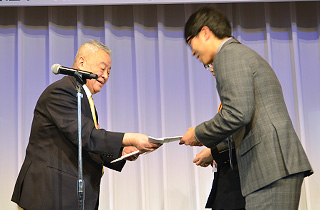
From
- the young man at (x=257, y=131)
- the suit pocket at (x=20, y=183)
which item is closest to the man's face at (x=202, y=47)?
the young man at (x=257, y=131)

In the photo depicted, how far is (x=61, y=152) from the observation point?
2.46 metres

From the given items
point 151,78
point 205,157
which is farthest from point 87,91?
point 151,78

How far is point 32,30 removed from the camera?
4277mm

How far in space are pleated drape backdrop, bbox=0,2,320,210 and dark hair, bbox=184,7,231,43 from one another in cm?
202

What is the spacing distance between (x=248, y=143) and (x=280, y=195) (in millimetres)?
269

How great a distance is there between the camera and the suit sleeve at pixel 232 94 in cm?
193

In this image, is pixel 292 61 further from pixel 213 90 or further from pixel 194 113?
pixel 194 113

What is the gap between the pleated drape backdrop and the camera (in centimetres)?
A: 414

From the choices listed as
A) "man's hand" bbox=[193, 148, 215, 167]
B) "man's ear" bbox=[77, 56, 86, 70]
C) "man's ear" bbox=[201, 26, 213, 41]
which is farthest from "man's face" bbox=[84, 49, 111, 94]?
"man's ear" bbox=[201, 26, 213, 41]

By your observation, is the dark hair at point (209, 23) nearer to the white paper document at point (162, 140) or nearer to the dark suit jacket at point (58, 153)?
the white paper document at point (162, 140)

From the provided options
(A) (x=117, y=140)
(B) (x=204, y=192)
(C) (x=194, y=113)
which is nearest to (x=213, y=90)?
(C) (x=194, y=113)

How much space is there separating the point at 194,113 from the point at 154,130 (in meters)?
0.42

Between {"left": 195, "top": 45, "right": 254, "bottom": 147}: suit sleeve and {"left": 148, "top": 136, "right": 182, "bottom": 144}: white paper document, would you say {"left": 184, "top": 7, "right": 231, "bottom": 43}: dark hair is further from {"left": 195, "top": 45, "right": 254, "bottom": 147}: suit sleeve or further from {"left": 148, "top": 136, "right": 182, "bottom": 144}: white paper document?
{"left": 148, "top": 136, "right": 182, "bottom": 144}: white paper document

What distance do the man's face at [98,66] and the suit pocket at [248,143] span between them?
4.07 feet
